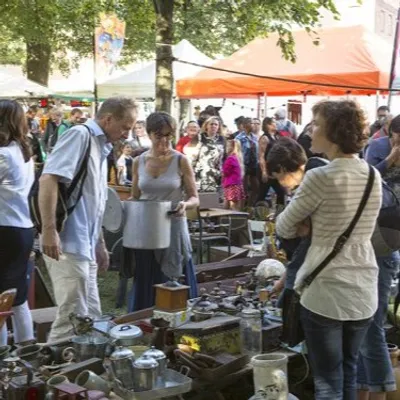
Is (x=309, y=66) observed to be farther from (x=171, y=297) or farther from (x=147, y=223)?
(x=171, y=297)

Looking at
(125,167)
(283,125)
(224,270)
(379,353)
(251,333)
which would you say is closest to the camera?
(379,353)

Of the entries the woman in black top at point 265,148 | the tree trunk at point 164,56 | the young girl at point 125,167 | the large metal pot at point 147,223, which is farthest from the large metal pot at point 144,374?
the woman in black top at point 265,148

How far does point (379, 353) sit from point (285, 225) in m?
0.98

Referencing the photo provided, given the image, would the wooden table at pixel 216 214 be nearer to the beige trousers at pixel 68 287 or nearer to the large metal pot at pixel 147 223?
the large metal pot at pixel 147 223

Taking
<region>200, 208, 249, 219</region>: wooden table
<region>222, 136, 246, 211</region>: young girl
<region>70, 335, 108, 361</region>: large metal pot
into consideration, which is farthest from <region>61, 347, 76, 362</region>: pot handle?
<region>222, 136, 246, 211</region>: young girl

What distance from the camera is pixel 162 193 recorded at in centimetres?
416

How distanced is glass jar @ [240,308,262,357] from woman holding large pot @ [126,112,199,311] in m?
0.97

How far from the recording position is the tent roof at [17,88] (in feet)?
52.9

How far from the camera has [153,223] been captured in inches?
A: 155

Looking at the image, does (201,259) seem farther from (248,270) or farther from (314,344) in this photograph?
(314,344)

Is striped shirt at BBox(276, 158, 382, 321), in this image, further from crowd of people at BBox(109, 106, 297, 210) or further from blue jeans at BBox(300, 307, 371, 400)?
crowd of people at BBox(109, 106, 297, 210)

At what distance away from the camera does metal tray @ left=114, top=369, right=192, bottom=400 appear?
2.61m

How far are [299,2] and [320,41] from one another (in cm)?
172

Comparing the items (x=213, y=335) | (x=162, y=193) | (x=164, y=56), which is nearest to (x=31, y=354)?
(x=213, y=335)
